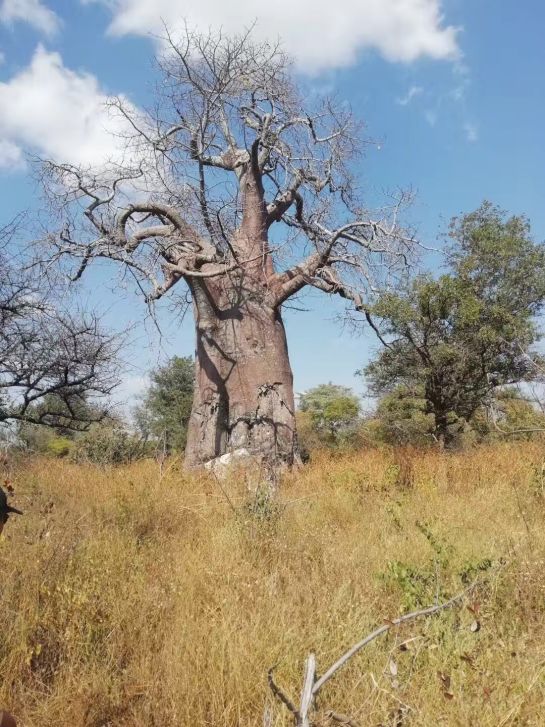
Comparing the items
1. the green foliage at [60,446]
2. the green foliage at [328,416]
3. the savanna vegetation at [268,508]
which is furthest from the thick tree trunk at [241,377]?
the green foliage at [60,446]

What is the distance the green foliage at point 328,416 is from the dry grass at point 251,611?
11480 millimetres

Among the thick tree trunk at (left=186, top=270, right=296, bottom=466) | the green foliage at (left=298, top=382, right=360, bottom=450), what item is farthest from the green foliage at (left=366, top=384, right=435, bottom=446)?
the thick tree trunk at (left=186, top=270, right=296, bottom=466)

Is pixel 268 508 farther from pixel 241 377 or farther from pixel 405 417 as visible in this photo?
pixel 405 417

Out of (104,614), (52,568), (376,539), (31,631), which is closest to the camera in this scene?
(31,631)

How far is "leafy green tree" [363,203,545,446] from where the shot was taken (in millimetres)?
10352

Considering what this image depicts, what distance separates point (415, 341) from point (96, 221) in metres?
6.50

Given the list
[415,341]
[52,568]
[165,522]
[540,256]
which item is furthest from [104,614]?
[540,256]

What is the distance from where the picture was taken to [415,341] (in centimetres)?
1091

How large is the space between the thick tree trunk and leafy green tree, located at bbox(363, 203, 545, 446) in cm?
316

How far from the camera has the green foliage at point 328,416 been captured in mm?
17250

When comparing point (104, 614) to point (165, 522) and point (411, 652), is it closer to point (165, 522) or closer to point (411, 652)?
point (411, 652)

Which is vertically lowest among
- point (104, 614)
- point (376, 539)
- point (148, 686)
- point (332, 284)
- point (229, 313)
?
point (148, 686)

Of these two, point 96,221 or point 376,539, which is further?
point 96,221

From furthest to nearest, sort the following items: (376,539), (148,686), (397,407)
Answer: (397,407), (376,539), (148,686)
